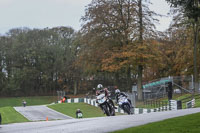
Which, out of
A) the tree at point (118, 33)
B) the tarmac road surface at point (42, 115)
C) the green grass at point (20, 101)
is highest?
the tree at point (118, 33)

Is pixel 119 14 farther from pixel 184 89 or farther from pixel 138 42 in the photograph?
pixel 184 89

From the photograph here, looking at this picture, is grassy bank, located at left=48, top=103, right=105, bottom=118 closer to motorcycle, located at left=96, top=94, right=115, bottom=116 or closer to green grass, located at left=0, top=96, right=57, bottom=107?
motorcycle, located at left=96, top=94, right=115, bottom=116

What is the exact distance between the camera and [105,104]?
22109 mm

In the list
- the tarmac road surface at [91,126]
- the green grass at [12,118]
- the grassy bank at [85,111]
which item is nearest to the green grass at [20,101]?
the grassy bank at [85,111]

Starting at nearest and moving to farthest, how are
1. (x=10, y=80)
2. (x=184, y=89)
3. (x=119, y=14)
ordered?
(x=184, y=89) → (x=119, y=14) → (x=10, y=80)

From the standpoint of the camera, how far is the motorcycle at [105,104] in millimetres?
21859

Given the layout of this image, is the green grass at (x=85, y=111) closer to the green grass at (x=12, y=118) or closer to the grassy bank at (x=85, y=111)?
the grassy bank at (x=85, y=111)

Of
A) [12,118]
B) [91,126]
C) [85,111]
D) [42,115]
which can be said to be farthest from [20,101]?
[91,126]

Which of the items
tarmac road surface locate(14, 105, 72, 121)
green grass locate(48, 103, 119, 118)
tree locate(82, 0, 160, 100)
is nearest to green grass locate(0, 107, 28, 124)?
tarmac road surface locate(14, 105, 72, 121)

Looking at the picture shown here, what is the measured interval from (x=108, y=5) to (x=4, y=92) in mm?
45292

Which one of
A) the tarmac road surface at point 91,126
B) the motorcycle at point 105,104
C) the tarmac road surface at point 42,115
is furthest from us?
the tarmac road surface at point 42,115

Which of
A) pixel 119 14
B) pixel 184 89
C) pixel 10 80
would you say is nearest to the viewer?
pixel 184 89

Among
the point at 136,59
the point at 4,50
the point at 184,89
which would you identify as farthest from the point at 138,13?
the point at 4,50

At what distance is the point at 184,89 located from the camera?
131 feet
